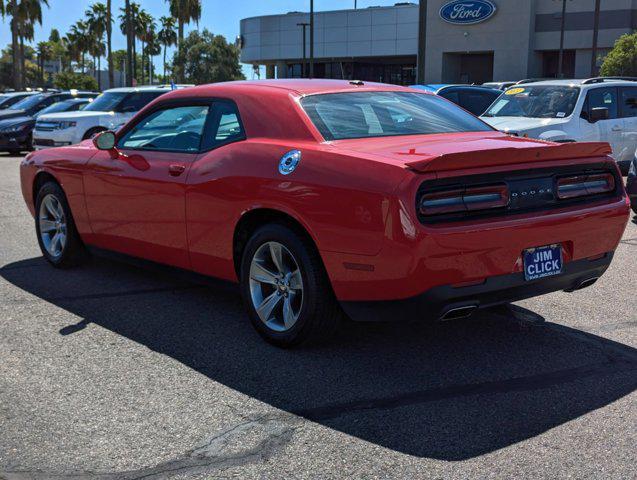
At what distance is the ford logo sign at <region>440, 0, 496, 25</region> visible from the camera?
5081 cm

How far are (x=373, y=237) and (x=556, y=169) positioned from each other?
1.22 m

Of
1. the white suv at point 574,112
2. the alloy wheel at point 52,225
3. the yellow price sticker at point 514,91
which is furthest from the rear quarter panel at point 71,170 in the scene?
the yellow price sticker at point 514,91

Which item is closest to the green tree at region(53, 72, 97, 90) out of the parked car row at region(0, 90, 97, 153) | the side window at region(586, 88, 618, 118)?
the parked car row at region(0, 90, 97, 153)

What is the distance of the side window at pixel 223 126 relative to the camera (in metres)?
5.13

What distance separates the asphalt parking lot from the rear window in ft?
4.24

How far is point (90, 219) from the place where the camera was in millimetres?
6367

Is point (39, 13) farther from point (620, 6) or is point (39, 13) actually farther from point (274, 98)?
point (274, 98)

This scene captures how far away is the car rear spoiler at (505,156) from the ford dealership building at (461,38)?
47977 millimetres

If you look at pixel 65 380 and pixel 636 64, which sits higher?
pixel 636 64

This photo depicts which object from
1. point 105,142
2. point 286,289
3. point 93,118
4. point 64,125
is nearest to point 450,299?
point 286,289

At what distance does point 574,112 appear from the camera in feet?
38.5

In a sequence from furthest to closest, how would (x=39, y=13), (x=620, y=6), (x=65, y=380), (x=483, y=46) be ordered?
(x=39, y=13), (x=483, y=46), (x=620, y=6), (x=65, y=380)

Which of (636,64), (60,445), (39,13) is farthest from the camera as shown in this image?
(39,13)

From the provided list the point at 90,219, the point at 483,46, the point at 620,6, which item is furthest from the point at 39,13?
the point at 90,219
